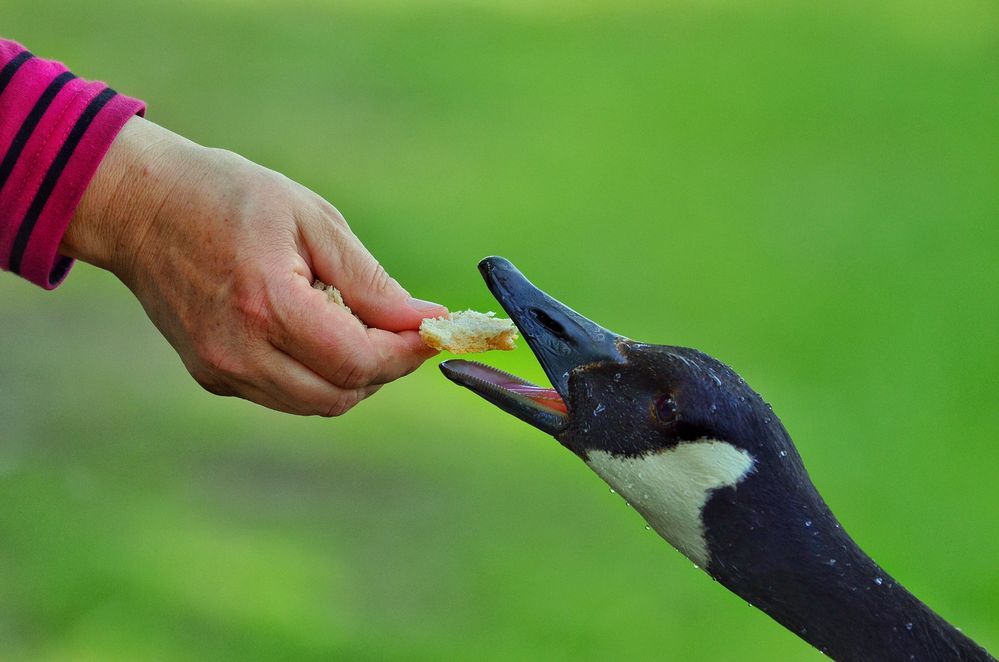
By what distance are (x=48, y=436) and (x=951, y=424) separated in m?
2.64

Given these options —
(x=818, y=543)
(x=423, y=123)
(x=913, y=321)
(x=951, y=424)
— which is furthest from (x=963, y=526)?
(x=423, y=123)

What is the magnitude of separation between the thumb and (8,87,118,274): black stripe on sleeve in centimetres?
36

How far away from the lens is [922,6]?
521 cm

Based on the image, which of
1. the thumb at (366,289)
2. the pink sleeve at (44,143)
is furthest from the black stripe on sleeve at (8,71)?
the thumb at (366,289)

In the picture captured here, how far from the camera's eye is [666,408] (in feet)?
4.55

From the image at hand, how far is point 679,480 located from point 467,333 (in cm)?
33

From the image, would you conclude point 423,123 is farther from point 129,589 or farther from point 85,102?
point 85,102

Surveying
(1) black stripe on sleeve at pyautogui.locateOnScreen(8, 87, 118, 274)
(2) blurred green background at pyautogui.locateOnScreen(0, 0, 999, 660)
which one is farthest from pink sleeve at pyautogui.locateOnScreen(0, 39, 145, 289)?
(2) blurred green background at pyautogui.locateOnScreen(0, 0, 999, 660)

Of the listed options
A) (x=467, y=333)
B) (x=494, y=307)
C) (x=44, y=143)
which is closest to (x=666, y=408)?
(x=467, y=333)

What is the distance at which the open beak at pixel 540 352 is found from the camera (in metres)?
1.44

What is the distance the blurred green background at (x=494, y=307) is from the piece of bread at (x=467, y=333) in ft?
4.00

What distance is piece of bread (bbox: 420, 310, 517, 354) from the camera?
1.46 m

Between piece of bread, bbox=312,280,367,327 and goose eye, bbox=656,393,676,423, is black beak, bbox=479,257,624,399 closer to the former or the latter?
goose eye, bbox=656,393,676,423

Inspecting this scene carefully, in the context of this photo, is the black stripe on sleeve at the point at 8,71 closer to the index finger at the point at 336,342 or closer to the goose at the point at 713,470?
the index finger at the point at 336,342
